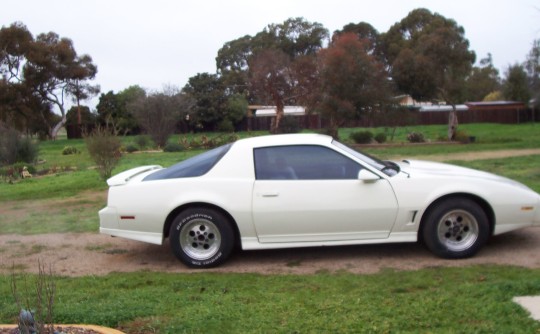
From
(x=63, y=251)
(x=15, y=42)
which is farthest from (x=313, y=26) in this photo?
(x=63, y=251)

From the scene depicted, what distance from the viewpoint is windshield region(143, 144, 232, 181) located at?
6.37 metres

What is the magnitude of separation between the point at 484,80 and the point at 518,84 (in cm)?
2538

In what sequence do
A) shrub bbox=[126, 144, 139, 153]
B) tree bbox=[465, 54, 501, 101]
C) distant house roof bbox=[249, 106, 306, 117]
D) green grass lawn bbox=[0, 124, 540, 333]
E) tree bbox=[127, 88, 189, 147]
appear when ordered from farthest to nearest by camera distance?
tree bbox=[465, 54, 501, 101] → distant house roof bbox=[249, 106, 306, 117] → tree bbox=[127, 88, 189, 147] → shrub bbox=[126, 144, 139, 153] → green grass lawn bbox=[0, 124, 540, 333]

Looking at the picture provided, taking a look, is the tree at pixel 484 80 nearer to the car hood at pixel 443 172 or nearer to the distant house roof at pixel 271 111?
the distant house roof at pixel 271 111

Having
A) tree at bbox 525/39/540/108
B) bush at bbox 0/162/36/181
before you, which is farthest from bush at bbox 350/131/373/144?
tree at bbox 525/39/540/108

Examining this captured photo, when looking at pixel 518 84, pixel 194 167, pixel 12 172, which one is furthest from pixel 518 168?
pixel 518 84

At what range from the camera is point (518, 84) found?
53.3m

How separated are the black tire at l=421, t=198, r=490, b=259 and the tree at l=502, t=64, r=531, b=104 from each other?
50637 mm

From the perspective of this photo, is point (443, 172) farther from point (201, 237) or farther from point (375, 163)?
point (201, 237)

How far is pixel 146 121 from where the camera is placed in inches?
1334

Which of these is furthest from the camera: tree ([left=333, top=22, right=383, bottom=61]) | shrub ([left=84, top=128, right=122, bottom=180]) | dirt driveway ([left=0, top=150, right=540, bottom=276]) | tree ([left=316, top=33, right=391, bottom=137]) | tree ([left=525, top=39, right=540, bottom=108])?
tree ([left=333, top=22, right=383, bottom=61])

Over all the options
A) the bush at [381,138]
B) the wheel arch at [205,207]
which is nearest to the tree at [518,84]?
the bush at [381,138]

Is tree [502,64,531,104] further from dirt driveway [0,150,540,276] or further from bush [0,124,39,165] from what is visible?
dirt driveway [0,150,540,276]

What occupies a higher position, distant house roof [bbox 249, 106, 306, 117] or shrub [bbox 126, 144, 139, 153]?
distant house roof [bbox 249, 106, 306, 117]
